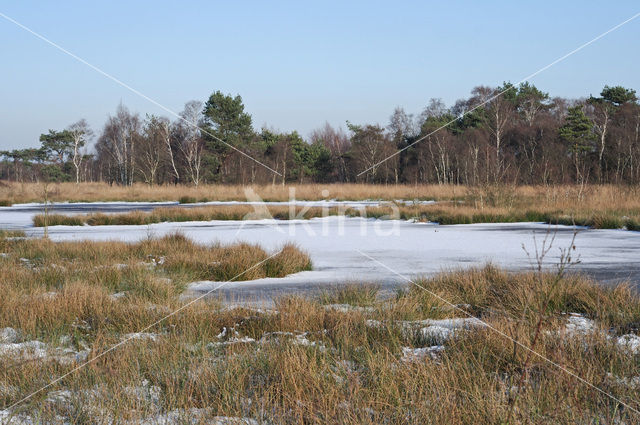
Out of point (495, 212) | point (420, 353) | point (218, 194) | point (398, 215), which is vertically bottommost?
point (420, 353)

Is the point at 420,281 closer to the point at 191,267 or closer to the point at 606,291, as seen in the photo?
the point at 606,291

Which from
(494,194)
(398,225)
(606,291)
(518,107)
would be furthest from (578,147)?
(606,291)

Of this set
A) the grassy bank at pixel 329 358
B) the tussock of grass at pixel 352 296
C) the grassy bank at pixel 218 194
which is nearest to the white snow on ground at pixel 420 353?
the grassy bank at pixel 329 358

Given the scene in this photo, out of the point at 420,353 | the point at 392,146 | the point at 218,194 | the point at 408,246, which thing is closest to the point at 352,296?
the point at 420,353

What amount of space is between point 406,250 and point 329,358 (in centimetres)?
684

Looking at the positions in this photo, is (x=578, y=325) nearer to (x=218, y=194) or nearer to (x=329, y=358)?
(x=329, y=358)

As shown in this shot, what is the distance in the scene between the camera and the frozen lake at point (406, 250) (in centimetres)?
689

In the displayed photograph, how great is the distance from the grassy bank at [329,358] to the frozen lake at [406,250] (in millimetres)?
855

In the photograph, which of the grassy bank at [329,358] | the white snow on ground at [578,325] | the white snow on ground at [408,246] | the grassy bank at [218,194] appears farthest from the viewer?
the grassy bank at [218,194]

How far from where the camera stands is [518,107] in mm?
55156

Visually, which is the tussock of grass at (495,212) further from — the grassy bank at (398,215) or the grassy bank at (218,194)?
the grassy bank at (218,194)

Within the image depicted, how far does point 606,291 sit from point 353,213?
15526 millimetres

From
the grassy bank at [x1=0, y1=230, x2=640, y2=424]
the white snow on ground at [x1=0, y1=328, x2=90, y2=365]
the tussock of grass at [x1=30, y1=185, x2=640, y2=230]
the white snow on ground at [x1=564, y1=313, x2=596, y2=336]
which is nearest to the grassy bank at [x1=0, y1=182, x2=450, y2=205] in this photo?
the tussock of grass at [x1=30, y1=185, x2=640, y2=230]

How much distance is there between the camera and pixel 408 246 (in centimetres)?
1074
